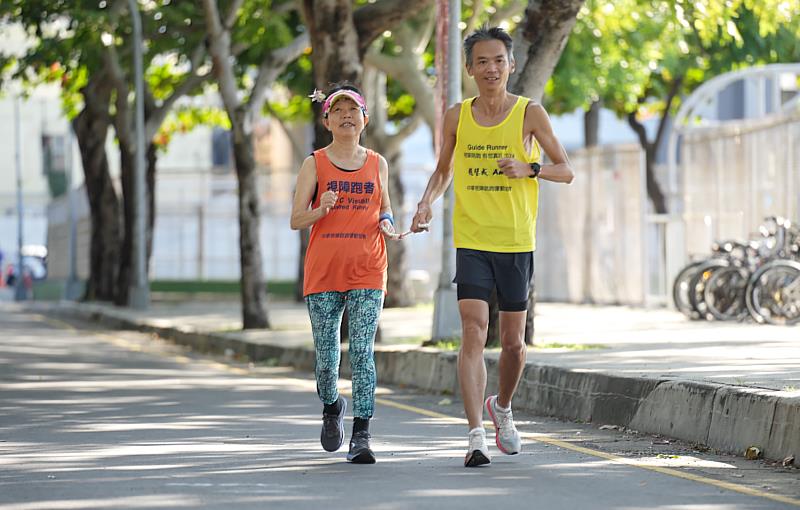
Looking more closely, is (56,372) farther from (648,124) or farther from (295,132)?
(648,124)

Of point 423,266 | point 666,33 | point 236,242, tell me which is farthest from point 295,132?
point 666,33

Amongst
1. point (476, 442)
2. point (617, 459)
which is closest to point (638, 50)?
point (617, 459)

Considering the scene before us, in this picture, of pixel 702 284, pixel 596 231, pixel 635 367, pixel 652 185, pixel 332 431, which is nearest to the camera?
pixel 332 431

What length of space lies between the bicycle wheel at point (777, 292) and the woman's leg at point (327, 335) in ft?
37.6

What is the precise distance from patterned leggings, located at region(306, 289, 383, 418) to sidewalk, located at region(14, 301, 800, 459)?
86.9 inches

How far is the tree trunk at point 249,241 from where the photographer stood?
23.9 m

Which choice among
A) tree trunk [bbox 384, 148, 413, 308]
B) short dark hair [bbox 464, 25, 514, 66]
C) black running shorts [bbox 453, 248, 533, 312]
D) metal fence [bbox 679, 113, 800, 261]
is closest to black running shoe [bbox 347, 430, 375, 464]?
black running shorts [bbox 453, 248, 533, 312]

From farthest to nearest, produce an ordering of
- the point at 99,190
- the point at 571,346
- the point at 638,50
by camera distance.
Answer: the point at 99,190 → the point at 638,50 → the point at 571,346

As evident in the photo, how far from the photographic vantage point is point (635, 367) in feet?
41.9

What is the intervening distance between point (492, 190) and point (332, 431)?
1.61 metres

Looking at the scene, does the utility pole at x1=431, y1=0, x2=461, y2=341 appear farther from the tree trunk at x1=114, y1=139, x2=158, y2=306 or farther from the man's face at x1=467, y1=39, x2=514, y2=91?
the tree trunk at x1=114, y1=139, x2=158, y2=306

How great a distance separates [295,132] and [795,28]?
3247cm

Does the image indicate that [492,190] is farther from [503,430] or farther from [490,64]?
[503,430]

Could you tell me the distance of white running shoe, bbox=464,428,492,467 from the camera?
8.74m
